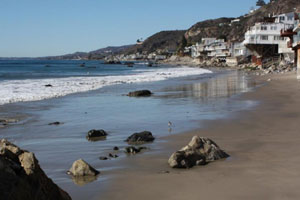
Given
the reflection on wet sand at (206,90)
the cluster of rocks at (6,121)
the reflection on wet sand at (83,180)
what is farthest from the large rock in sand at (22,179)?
the reflection on wet sand at (206,90)

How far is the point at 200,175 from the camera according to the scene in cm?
701

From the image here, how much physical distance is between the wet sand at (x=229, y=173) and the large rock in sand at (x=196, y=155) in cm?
18

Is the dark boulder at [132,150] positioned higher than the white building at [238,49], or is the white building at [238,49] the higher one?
the white building at [238,49]

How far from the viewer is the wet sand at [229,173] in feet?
19.9

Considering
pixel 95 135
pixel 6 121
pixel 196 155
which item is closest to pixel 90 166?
pixel 196 155

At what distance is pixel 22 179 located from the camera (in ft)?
14.6

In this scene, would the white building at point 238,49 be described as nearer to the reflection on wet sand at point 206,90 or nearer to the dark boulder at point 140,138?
the reflection on wet sand at point 206,90

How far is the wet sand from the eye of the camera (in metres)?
6.07

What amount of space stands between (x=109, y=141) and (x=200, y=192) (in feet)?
15.3

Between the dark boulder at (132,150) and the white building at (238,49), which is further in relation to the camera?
the white building at (238,49)

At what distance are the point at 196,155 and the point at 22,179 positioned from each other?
399 centimetres

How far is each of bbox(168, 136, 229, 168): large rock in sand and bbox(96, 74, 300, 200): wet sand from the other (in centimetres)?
18

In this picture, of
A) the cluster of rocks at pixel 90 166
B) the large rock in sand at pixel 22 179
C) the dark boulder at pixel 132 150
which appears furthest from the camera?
the dark boulder at pixel 132 150

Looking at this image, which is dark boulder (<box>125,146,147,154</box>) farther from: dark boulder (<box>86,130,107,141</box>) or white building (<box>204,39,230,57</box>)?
white building (<box>204,39,230,57</box>)
